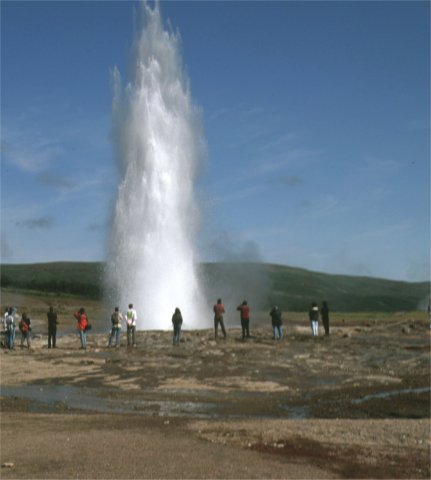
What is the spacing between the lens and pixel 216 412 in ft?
50.3

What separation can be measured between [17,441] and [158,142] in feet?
118

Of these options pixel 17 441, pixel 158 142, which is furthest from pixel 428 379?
pixel 158 142

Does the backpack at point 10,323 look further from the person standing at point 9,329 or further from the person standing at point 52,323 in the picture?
the person standing at point 52,323

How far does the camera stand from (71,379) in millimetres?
20703

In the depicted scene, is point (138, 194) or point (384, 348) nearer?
point (384, 348)

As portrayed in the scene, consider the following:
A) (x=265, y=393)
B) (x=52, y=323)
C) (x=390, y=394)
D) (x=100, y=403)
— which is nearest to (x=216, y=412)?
(x=100, y=403)

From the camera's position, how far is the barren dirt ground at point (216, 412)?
10.2 m

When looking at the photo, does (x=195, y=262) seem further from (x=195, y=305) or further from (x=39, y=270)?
(x=39, y=270)

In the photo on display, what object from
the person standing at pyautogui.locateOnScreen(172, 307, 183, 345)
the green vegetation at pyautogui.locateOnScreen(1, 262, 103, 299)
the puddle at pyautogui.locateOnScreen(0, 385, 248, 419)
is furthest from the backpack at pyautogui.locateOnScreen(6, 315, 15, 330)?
the green vegetation at pyautogui.locateOnScreen(1, 262, 103, 299)

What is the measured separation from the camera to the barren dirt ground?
1022cm

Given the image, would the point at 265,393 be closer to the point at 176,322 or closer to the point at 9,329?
the point at 176,322

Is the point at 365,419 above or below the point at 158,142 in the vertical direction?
below

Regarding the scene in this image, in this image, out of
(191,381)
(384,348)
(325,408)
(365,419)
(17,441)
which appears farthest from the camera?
(384,348)

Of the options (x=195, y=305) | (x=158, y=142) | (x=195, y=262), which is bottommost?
(x=195, y=305)
